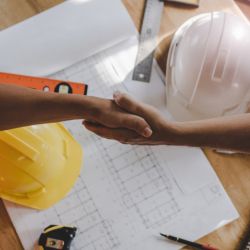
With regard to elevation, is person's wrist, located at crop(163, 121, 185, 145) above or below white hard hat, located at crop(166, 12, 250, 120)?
below

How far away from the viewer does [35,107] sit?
81 cm

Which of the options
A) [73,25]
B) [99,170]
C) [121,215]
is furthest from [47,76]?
[121,215]

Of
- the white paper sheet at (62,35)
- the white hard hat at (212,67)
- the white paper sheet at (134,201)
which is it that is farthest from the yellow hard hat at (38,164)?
the white hard hat at (212,67)

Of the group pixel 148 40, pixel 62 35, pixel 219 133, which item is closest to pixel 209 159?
pixel 219 133

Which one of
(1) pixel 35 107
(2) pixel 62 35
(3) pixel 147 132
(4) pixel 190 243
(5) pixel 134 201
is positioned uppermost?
(2) pixel 62 35

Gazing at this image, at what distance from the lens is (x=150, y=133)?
84 centimetres

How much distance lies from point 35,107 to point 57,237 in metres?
0.27

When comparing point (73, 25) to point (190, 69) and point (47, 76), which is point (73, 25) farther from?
point (190, 69)

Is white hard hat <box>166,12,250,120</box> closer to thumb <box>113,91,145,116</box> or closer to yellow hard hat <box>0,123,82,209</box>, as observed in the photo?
thumb <box>113,91,145,116</box>

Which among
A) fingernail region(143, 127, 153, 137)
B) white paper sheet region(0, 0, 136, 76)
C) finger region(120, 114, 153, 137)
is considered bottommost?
fingernail region(143, 127, 153, 137)

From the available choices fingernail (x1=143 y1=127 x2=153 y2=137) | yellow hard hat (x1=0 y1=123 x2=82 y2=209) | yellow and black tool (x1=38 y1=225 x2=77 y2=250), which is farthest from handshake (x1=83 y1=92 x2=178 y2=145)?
yellow and black tool (x1=38 y1=225 x2=77 y2=250)

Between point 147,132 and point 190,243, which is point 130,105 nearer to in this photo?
point 147,132

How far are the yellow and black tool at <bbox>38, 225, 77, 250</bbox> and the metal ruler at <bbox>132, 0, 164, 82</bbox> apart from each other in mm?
349

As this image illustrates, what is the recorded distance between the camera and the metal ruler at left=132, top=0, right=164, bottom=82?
994 millimetres
